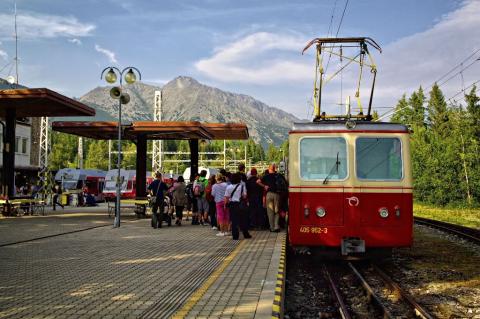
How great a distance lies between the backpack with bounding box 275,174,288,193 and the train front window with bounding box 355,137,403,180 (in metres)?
4.80

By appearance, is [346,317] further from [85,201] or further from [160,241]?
[85,201]

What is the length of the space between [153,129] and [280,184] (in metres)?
9.96

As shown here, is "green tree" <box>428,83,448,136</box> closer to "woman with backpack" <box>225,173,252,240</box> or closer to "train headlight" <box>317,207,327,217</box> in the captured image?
"woman with backpack" <box>225,173,252,240</box>

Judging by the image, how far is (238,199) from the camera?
1359 centimetres

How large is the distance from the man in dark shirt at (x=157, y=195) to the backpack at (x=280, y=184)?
4.08 m

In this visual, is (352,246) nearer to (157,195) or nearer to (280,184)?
(280,184)

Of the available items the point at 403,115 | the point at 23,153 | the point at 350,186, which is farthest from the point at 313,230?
the point at 403,115

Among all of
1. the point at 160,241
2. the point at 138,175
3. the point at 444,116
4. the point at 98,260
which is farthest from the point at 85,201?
the point at 444,116

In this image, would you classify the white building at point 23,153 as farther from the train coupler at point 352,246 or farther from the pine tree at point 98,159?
the pine tree at point 98,159

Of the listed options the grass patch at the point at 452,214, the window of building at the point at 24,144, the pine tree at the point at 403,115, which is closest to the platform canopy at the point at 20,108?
the grass patch at the point at 452,214

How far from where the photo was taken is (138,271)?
29.8ft

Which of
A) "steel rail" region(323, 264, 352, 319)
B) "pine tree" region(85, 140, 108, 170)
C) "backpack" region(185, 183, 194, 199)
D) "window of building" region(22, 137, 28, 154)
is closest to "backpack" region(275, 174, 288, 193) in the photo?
"steel rail" region(323, 264, 352, 319)

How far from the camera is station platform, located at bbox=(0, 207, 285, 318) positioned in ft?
20.7

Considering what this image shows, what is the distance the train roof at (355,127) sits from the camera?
10.4 meters
